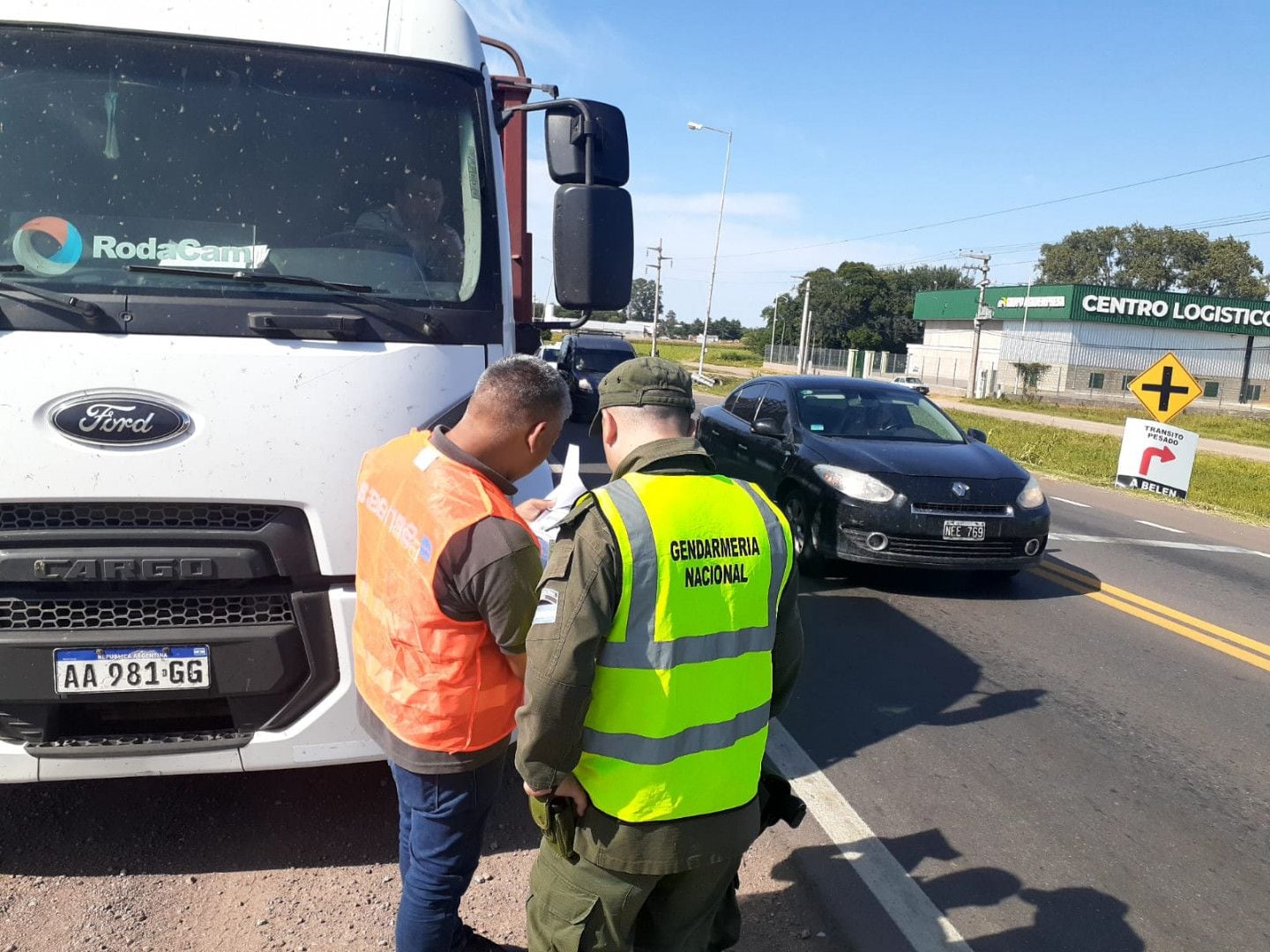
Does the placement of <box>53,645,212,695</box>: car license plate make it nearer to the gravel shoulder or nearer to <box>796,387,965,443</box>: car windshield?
the gravel shoulder

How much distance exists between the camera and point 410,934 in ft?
8.05

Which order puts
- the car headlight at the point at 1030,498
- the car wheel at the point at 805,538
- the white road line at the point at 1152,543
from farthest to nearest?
the white road line at the point at 1152,543
the car wheel at the point at 805,538
the car headlight at the point at 1030,498

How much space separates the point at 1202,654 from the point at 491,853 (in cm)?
497

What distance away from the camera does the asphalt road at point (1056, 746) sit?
10.8ft

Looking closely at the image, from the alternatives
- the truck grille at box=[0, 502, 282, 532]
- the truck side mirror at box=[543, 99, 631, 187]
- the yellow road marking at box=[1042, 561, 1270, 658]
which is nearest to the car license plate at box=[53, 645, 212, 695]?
the truck grille at box=[0, 502, 282, 532]

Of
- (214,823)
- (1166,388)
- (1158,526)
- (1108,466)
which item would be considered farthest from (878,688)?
(1108,466)

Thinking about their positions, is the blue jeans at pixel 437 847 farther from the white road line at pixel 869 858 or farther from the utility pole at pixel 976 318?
the utility pole at pixel 976 318

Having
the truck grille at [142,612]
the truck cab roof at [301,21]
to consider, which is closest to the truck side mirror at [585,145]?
the truck cab roof at [301,21]

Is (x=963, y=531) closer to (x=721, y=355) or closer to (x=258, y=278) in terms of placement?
(x=258, y=278)

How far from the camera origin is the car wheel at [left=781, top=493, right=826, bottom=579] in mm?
7465

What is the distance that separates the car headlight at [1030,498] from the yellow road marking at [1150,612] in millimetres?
896

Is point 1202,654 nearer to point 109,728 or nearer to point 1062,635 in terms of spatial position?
point 1062,635

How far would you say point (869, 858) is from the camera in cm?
350

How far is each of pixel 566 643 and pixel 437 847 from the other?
2.93 ft
